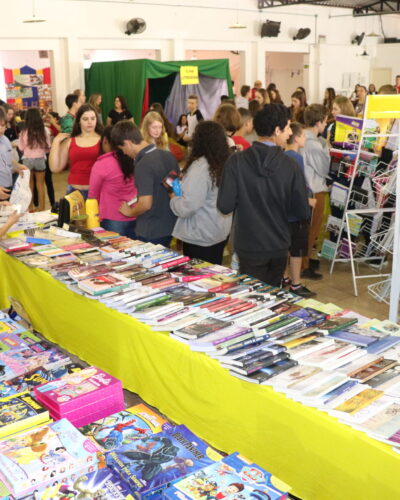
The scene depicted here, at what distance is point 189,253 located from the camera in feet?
12.6

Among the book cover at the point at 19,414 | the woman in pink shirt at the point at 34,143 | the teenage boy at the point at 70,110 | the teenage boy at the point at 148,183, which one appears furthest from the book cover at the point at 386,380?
the woman in pink shirt at the point at 34,143

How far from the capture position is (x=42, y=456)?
63.6 inches

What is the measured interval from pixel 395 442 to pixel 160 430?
694 millimetres

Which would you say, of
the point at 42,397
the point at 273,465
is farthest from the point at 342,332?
the point at 42,397

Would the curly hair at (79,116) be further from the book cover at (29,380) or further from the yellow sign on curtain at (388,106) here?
the book cover at (29,380)

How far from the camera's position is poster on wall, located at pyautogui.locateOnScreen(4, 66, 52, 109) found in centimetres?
1276

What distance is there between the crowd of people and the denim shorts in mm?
2319

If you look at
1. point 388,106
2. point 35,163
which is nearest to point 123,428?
point 388,106

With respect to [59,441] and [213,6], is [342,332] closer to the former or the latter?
[59,441]

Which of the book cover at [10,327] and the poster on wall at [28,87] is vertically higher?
the poster on wall at [28,87]

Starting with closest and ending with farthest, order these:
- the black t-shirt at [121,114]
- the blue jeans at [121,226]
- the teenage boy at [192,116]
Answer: the blue jeans at [121,226], the teenage boy at [192,116], the black t-shirt at [121,114]

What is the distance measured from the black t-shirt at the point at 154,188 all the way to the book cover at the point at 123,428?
2025 mm

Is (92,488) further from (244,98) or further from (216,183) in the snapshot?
(244,98)

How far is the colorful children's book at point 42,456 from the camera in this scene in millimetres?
1527
